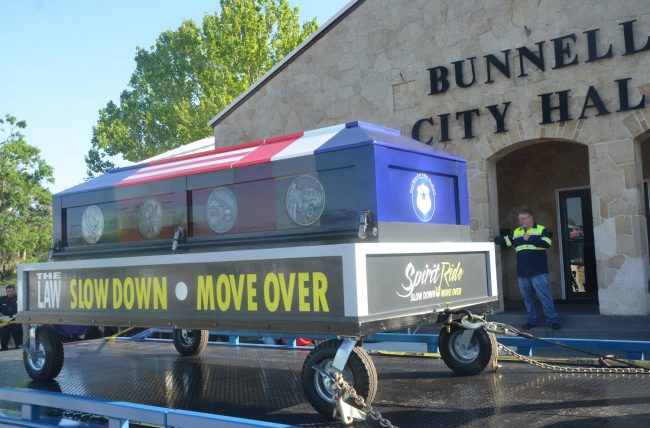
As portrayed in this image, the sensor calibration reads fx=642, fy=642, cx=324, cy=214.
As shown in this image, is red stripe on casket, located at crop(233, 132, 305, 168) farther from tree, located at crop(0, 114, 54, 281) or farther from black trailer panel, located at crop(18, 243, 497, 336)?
tree, located at crop(0, 114, 54, 281)

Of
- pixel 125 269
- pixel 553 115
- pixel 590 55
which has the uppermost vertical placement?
pixel 590 55

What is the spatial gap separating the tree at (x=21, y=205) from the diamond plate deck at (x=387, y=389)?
32.3 m

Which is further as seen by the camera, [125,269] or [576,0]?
[576,0]

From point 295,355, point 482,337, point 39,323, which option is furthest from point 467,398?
point 39,323

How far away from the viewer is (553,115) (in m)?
9.79

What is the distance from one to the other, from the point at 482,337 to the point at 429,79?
7.21m

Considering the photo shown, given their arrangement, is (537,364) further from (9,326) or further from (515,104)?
(9,326)

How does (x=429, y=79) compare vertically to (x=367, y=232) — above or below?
above

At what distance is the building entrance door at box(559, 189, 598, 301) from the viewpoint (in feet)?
40.0

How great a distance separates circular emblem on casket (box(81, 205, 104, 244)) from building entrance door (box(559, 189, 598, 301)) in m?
9.62

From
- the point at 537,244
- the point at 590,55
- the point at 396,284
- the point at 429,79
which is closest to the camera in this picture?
the point at 396,284

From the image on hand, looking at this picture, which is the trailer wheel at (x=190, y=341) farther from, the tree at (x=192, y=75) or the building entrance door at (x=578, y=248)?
the tree at (x=192, y=75)

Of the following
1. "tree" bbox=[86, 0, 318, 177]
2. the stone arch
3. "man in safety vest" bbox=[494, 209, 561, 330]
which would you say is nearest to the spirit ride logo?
"man in safety vest" bbox=[494, 209, 561, 330]

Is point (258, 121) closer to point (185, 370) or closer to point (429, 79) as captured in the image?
point (429, 79)
